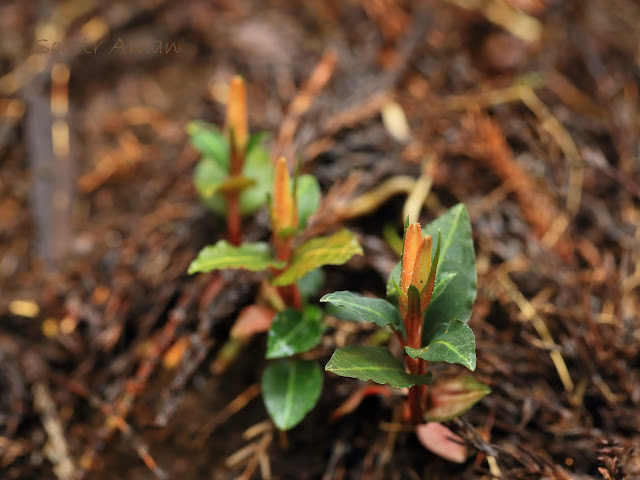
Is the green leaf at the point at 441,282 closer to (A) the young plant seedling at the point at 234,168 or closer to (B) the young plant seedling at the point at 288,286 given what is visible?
(B) the young plant seedling at the point at 288,286

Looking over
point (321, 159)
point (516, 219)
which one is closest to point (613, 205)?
point (516, 219)

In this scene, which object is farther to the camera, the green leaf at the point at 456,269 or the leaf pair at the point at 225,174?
the leaf pair at the point at 225,174

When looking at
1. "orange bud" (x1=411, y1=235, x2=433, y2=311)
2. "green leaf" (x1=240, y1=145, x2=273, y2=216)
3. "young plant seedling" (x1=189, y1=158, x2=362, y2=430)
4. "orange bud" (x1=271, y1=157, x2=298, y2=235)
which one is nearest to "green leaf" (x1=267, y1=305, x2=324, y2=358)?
"young plant seedling" (x1=189, y1=158, x2=362, y2=430)

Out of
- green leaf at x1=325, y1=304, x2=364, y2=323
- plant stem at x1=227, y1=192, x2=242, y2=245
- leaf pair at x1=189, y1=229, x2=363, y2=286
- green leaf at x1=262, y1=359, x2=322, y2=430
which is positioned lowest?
green leaf at x1=262, y1=359, x2=322, y2=430

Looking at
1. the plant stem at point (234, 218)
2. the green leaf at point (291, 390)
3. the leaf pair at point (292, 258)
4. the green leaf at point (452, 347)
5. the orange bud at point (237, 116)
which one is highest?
the orange bud at point (237, 116)

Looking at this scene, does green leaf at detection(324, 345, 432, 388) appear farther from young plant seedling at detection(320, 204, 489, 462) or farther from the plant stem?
the plant stem

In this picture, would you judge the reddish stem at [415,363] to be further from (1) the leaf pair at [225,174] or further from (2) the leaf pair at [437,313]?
(1) the leaf pair at [225,174]

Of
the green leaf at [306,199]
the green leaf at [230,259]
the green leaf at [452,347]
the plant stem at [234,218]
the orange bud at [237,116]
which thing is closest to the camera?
the green leaf at [452,347]

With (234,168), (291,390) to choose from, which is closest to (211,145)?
(234,168)

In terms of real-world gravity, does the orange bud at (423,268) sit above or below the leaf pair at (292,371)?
above

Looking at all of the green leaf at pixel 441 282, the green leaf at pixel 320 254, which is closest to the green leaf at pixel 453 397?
the green leaf at pixel 441 282

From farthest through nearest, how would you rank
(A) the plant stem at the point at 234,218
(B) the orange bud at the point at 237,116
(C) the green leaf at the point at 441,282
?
(A) the plant stem at the point at 234,218 < (B) the orange bud at the point at 237,116 < (C) the green leaf at the point at 441,282
